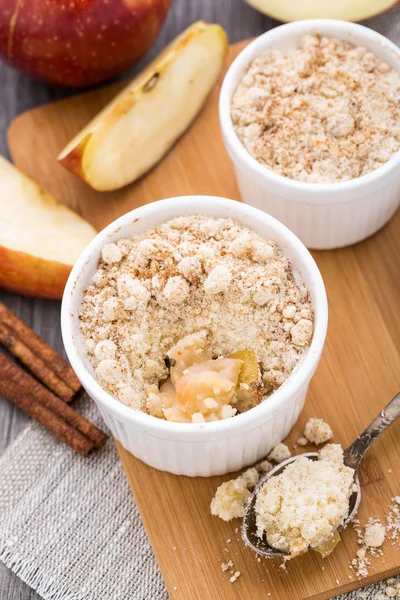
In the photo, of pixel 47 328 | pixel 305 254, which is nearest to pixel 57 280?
pixel 47 328

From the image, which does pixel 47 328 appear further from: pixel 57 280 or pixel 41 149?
pixel 41 149

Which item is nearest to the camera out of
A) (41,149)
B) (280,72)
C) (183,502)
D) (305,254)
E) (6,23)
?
(305,254)

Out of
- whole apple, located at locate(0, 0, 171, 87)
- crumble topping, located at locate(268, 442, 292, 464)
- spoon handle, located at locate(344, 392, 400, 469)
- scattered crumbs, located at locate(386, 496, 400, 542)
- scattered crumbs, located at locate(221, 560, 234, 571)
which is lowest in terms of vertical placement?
scattered crumbs, located at locate(386, 496, 400, 542)

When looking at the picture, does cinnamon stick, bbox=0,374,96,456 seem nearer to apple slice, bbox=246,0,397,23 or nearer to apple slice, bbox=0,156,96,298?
apple slice, bbox=0,156,96,298

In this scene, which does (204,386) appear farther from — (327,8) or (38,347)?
(327,8)

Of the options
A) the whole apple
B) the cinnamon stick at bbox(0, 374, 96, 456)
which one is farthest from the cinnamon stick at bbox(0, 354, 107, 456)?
the whole apple

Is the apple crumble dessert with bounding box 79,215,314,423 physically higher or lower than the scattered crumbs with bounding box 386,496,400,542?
higher

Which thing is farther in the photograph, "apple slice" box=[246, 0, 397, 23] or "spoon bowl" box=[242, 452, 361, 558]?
"apple slice" box=[246, 0, 397, 23]
